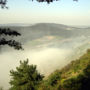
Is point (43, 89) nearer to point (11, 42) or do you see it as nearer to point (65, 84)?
point (65, 84)

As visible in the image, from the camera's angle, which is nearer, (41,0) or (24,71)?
(41,0)

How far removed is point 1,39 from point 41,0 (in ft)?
7.40

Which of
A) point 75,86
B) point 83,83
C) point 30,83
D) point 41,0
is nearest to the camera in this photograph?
point 41,0

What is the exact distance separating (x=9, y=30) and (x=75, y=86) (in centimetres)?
1416

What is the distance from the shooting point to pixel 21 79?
2514 centimetres

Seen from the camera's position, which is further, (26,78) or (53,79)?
(53,79)

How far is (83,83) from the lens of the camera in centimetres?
2270

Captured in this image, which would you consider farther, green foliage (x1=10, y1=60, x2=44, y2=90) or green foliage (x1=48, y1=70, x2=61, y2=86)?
green foliage (x1=10, y1=60, x2=44, y2=90)

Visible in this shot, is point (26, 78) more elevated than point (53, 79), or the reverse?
point (26, 78)

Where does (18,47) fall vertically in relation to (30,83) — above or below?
above

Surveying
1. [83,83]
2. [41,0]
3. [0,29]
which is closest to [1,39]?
[0,29]

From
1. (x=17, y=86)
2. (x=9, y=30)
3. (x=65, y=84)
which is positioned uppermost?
(x=9, y=30)

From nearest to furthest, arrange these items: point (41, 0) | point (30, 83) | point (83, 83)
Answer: point (41, 0) < point (83, 83) < point (30, 83)

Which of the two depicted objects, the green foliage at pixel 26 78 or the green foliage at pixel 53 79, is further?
the green foliage at pixel 26 78
